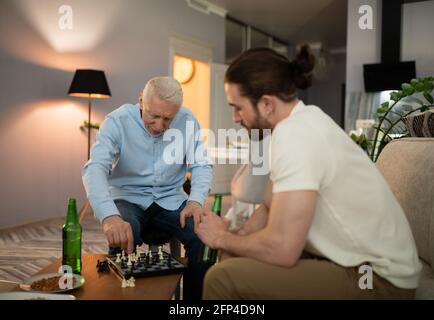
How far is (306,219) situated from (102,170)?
1113mm

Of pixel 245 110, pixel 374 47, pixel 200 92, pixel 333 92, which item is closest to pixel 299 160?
pixel 245 110

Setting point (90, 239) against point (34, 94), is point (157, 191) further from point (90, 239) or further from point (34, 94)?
point (34, 94)

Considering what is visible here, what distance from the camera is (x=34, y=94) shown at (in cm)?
428

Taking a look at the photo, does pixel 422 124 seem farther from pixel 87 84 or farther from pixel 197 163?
pixel 87 84

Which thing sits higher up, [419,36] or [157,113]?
[419,36]

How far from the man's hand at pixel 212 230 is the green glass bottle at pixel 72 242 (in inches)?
20.5

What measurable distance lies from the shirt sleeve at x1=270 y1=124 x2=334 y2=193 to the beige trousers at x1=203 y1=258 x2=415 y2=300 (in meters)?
0.19

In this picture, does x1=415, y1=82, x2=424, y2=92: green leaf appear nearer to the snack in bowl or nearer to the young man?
the young man

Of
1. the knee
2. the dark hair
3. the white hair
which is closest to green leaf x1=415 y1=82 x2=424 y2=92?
the white hair

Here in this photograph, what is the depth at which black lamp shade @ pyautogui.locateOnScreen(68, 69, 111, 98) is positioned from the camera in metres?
4.24

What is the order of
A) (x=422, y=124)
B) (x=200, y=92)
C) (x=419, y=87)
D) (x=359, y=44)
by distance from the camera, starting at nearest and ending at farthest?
(x=422, y=124)
(x=419, y=87)
(x=359, y=44)
(x=200, y=92)

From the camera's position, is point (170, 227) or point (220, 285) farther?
point (170, 227)

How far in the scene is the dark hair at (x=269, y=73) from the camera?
1130mm

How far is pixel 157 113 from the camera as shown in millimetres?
1918
